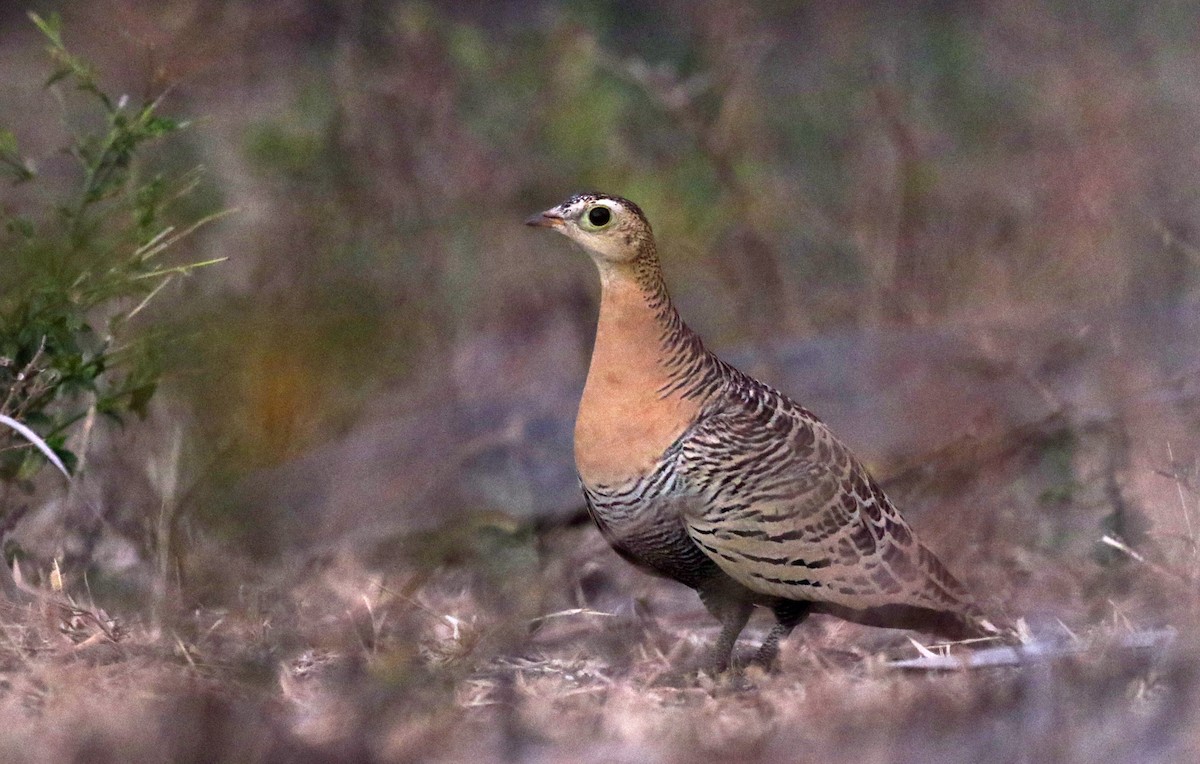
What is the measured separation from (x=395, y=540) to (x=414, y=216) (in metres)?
3.74

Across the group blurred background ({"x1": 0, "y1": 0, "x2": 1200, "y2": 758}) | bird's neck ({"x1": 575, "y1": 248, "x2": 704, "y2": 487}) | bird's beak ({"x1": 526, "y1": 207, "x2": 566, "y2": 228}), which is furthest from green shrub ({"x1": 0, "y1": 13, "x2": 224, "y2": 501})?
bird's neck ({"x1": 575, "y1": 248, "x2": 704, "y2": 487})

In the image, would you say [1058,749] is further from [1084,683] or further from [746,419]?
[746,419]

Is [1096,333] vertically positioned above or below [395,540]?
above

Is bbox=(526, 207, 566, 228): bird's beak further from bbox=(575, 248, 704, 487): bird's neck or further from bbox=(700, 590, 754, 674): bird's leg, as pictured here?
bbox=(700, 590, 754, 674): bird's leg

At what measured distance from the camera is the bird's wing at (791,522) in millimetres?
4234

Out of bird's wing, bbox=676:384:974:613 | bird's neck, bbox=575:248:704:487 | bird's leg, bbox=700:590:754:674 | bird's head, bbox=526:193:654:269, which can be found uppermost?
bird's head, bbox=526:193:654:269

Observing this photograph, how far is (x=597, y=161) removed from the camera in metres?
9.27

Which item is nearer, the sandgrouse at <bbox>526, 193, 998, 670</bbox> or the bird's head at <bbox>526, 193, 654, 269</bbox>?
the sandgrouse at <bbox>526, 193, 998, 670</bbox>

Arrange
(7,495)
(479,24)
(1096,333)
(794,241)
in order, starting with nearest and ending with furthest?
(7,495) → (1096,333) → (794,241) → (479,24)

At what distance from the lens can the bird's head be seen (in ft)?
14.8

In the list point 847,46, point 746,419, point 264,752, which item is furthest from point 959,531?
point 847,46

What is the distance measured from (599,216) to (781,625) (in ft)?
4.37

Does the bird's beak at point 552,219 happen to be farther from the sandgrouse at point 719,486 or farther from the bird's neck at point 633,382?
the bird's neck at point 633,382

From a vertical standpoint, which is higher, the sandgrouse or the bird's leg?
the sandgrouse
